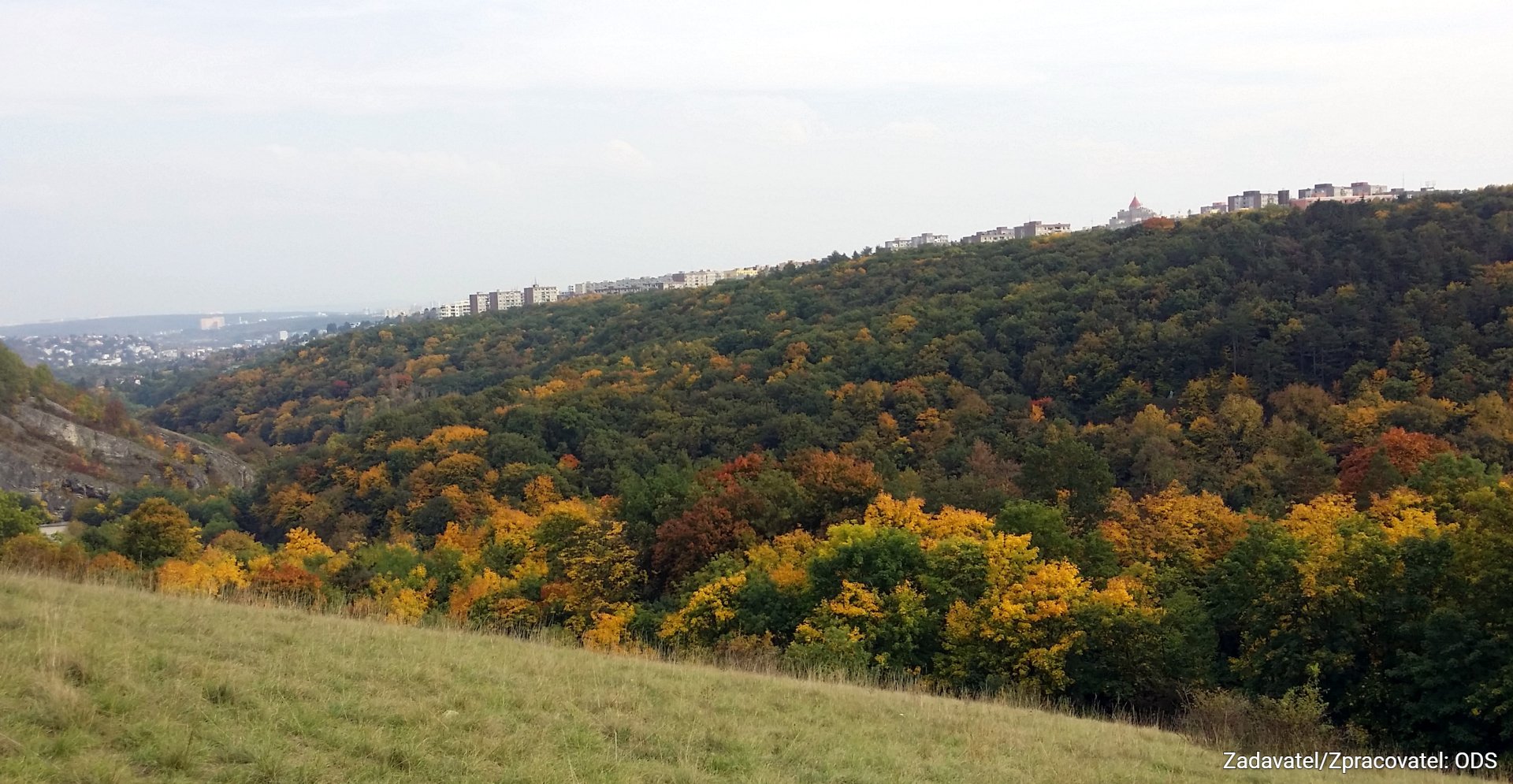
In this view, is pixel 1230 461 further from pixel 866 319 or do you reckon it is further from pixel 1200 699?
pixel 866 319

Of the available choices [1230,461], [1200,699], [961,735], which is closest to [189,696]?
[961,735]

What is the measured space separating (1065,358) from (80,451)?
69.8 metres

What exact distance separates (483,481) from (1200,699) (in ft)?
150

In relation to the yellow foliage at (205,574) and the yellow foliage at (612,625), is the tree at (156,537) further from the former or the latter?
the yellow foliage at (612,625)

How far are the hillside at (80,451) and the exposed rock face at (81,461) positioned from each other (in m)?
0.06

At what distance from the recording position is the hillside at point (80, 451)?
6475cm

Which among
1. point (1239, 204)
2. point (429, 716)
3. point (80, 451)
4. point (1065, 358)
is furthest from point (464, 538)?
point (1239, 204)

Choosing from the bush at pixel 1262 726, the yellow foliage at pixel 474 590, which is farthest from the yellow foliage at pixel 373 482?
the bush at pixel 1262 726

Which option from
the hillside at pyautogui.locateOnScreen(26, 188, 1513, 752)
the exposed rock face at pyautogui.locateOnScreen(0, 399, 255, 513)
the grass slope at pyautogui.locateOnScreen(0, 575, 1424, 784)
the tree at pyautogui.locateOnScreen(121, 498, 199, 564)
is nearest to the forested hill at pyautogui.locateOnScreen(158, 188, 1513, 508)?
the hillside at pyautogui.locateOnScreen(26, 188, 1513, 752)

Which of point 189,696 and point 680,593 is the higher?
point 189,696

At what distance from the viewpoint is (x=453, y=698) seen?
794cm

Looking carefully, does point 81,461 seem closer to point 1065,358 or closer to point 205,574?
point 205,574

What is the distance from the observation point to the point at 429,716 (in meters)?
7.35

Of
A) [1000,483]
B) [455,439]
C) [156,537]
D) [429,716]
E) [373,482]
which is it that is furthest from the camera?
[455,439]
